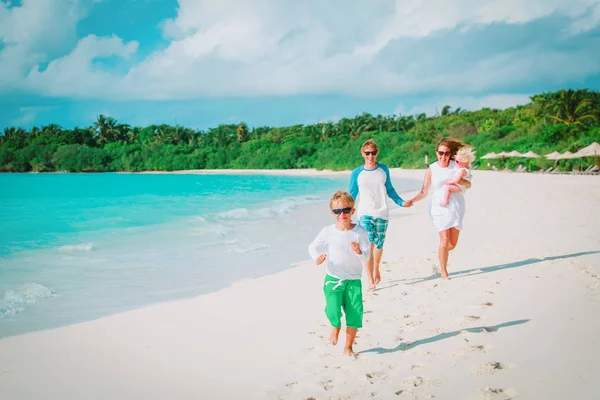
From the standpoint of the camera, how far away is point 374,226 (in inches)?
199

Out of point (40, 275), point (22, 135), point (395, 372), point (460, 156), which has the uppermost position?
point (22, 135)

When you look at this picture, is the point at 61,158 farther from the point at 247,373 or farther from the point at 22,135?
the point at 247,373

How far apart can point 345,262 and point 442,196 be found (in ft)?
7.39

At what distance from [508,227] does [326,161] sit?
63.9 metres

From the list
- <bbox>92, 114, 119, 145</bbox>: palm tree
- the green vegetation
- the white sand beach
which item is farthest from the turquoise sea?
<bbox>92, 114, 119, 145</bbox>: palm tree

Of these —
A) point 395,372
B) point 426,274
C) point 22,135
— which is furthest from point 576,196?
point 22,135

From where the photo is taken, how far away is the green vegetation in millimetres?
44156

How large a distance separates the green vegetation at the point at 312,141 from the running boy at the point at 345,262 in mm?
32559

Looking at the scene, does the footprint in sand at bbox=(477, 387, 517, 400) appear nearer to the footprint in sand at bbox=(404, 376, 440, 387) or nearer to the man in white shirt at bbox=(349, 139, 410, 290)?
the footprint in sand at bbox=(404, 376, 440, 387)

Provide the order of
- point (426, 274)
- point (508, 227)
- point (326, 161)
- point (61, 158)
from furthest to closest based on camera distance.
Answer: point (61, 158)
point (326, 161)
point (508, 227)
point (426, 274)

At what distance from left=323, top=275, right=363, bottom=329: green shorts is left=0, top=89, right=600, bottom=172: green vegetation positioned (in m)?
32.6

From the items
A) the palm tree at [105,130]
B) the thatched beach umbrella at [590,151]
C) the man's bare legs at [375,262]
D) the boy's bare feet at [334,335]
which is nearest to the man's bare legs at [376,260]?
the man's bare legs at [375,262]

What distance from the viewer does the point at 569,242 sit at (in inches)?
274

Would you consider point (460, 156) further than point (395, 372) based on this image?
Yes
